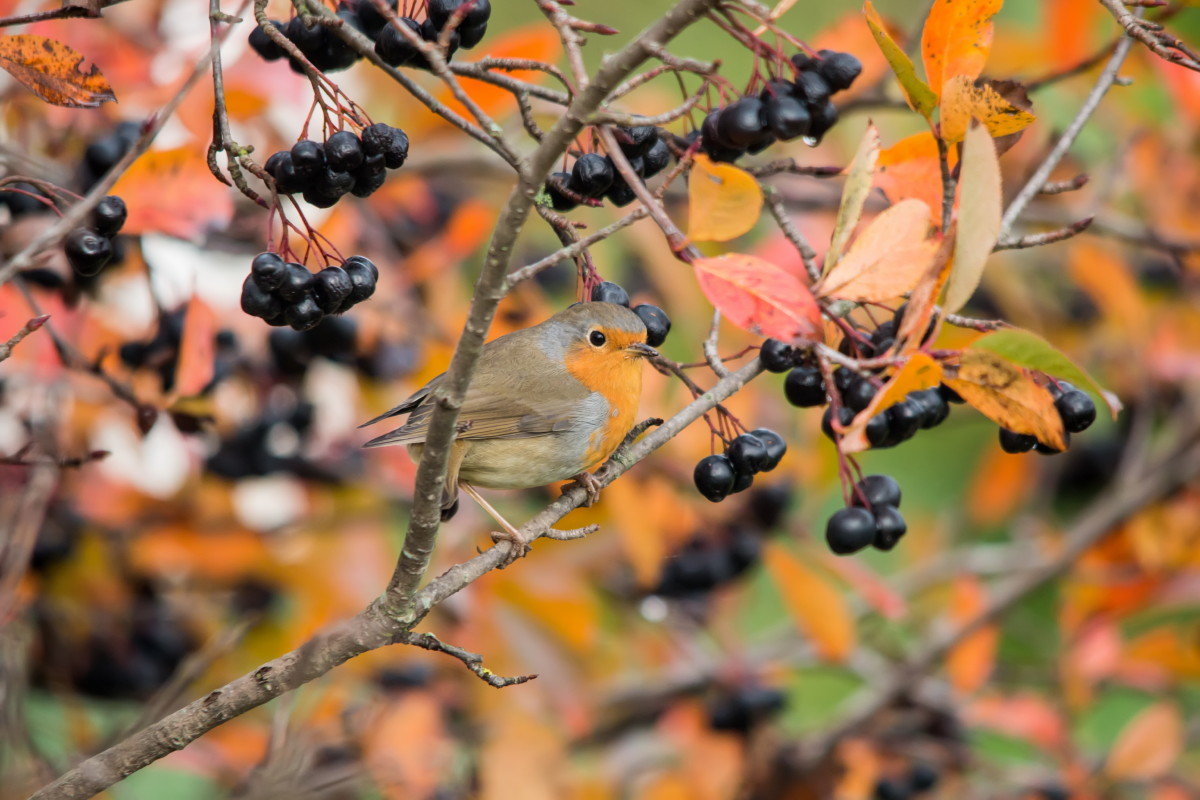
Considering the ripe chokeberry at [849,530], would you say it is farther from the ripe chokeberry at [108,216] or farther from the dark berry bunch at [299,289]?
the ripe chokeberry at [108,216]

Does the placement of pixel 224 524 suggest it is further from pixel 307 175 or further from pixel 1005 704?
pixel 1005 704

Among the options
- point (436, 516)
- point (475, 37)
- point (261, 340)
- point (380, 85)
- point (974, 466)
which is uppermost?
point (475, 37)

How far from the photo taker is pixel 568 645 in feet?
13.7

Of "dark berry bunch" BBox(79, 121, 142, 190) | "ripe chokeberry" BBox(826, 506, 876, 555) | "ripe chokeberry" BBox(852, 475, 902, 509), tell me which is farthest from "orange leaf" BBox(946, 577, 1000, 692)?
"dark berry bunch" BBox(79, 121, 142, 190)

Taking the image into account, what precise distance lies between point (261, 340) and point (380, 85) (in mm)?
1173

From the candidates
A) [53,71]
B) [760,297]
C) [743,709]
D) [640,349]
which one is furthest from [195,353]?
[743,709]

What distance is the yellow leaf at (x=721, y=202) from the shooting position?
1979mm

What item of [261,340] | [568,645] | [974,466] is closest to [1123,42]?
[568,645]

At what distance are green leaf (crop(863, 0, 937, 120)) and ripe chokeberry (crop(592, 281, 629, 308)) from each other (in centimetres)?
72

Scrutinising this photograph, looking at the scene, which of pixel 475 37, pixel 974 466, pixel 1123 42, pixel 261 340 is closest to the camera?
pixel 475 37

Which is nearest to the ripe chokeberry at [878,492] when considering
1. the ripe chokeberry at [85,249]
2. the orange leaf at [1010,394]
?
the orange leaf at [1010,394]

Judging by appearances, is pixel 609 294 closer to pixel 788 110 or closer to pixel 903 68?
pixel 788 110

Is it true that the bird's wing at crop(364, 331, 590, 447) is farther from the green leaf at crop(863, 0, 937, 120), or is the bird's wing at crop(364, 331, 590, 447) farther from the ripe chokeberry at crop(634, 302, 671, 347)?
the green leaf at crop(863, 0, 937, 120)

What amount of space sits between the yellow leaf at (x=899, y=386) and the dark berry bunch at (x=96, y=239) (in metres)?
1.41
